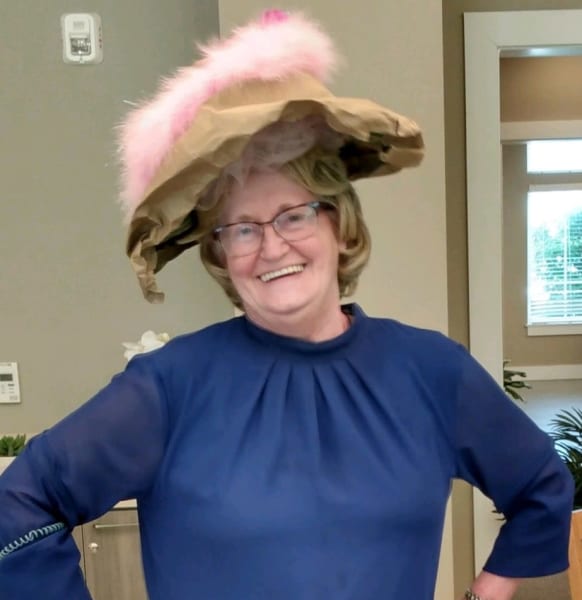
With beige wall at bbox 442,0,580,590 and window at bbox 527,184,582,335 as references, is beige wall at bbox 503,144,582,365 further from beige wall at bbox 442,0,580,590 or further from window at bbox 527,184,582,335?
beige wall at bbox 442,0,580,590

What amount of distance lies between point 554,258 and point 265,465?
23.5 ft

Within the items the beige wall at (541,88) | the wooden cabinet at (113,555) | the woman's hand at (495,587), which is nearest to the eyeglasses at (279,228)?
the woman's hand at (495,587)

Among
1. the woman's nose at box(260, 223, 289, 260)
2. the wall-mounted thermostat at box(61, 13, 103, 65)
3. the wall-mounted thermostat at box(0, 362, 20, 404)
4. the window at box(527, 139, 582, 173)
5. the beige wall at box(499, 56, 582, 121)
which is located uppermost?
the beige wall at box(499, 56, 582, 121)

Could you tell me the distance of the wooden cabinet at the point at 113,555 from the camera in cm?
182

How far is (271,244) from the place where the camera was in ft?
2.95

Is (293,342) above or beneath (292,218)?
beneath

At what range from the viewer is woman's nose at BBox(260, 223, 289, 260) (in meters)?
0.90

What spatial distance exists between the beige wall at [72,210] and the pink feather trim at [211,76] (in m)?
1.22

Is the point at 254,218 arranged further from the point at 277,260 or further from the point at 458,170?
the point at 458,170

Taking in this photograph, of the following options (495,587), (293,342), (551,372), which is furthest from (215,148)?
(551,372)

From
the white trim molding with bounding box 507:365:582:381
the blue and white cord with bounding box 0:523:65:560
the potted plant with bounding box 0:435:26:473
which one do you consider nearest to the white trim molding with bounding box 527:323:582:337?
the white trim molding with bounding box 507:365:582:381

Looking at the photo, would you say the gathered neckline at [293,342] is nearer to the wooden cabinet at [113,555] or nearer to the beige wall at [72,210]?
the wooden cabinet at [113,555]

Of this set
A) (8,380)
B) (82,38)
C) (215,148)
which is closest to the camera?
(215,148)

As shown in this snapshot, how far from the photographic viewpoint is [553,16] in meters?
2.15
